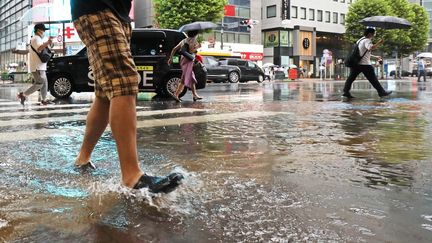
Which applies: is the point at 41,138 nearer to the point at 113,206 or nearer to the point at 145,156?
the point at 145,156

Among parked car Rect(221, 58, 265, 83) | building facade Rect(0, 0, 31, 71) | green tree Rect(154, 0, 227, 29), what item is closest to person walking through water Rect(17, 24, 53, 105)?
parked car Rect(221, 58, 265, 83)

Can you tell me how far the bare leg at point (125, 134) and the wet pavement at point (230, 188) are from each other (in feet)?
0.45

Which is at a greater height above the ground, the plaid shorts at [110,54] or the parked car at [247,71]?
the parked car at [247,71]

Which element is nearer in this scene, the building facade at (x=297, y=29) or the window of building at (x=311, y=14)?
the building facade at (x=297, y=29)

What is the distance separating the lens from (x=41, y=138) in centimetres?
524

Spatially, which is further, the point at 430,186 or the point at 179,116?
the point at 179,116

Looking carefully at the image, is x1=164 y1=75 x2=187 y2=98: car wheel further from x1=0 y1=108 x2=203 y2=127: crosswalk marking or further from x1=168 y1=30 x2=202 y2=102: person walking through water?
x1=0 y1=108 x2=203 y2=127: crosswalk marking

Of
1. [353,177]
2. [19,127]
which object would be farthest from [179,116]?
[353,177]

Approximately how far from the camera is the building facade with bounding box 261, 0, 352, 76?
62.4 metres

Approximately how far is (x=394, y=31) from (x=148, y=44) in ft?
159

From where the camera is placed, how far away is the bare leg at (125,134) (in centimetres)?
292

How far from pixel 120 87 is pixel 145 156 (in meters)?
1.41

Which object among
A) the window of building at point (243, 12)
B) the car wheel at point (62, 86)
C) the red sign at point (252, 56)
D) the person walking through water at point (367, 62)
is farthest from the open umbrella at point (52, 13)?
the person walking through water at point (367, 62)

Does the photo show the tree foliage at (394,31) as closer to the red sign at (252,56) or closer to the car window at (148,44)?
the red sign at (252,56)
